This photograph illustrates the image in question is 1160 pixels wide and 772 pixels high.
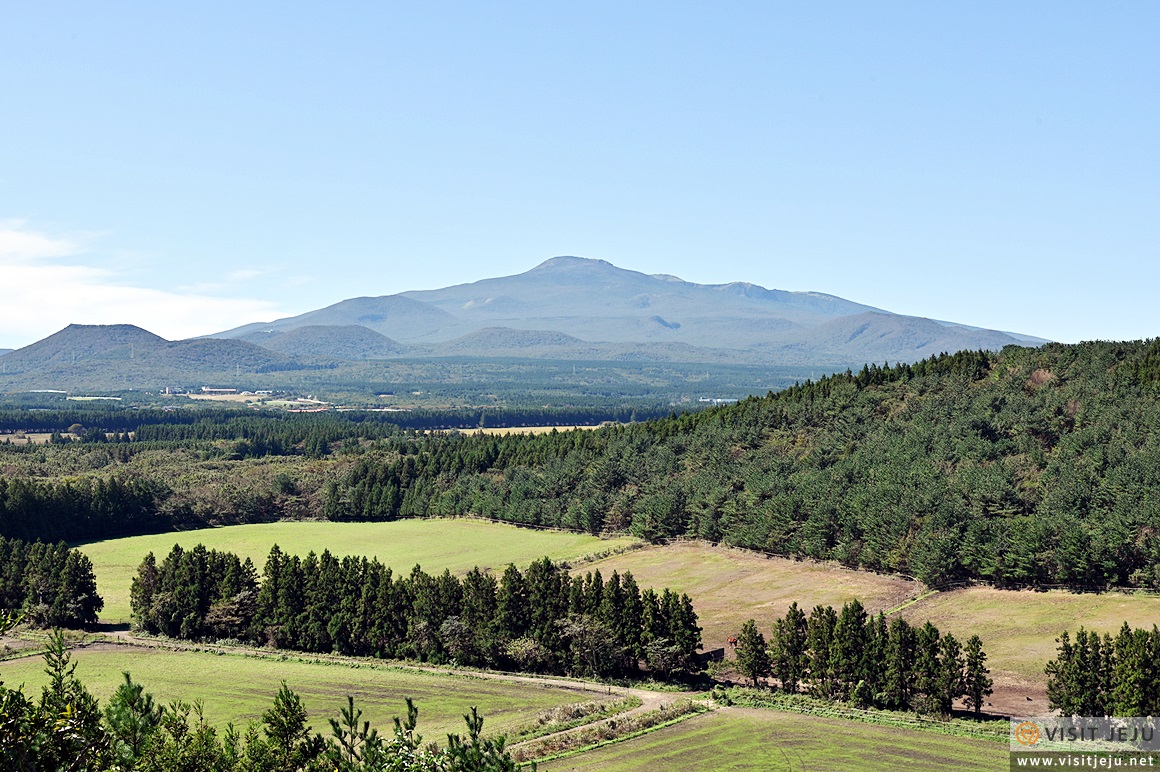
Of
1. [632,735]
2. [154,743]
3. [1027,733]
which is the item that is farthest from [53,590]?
[1027,733]

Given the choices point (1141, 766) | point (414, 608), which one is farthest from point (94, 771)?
point (414, 608)

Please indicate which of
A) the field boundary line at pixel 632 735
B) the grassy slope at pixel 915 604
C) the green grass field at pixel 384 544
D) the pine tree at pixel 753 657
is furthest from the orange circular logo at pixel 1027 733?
the green grass field at pixel 384 544

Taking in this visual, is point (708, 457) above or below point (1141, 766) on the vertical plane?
above

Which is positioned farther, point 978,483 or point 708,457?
point 708,457

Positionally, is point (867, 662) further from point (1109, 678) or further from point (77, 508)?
point (77, 508)

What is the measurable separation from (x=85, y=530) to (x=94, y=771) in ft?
449

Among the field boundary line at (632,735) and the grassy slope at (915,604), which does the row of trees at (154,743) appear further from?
the grassy slope at (915,604)

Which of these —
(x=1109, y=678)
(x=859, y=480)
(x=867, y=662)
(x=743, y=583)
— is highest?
(x=859, y=480)

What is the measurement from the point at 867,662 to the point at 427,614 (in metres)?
36.5

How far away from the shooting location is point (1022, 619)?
93750 millimetres

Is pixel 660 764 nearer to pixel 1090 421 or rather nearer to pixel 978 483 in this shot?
pixel 978 483

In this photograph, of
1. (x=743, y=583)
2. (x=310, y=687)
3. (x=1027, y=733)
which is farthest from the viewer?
(x=743, y=583)

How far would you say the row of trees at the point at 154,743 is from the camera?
26.7m

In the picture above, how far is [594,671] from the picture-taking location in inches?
3292
